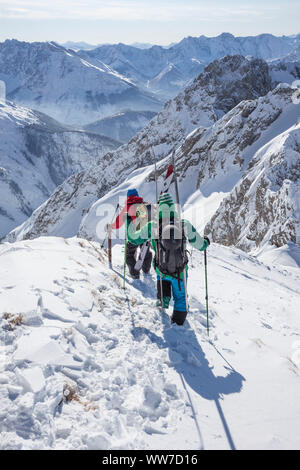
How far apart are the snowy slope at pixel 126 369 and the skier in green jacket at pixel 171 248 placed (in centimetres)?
50

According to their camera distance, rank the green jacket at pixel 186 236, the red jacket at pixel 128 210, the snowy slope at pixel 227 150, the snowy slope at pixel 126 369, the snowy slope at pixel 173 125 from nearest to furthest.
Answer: the snowy slope at pixel 126 369 < the green jacket at pixel 186 236 < the red jacket at pixel 128 210 < the snowy slope at pixel 227 150 < the snowy slope at pixel 173 125

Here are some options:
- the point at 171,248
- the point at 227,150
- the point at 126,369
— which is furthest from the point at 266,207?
the point at 126,369

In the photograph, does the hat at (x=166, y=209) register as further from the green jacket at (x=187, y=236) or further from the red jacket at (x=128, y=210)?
the red jacket at (x=128, y=210)

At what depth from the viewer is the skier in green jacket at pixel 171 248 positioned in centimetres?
671

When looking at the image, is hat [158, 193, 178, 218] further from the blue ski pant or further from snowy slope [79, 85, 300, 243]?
snowy slope [79, 85, 300, 243]

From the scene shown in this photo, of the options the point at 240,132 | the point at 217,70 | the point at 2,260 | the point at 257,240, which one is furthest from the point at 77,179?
the point at 2,260

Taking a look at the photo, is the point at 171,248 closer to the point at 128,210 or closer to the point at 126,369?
the point at 126,369

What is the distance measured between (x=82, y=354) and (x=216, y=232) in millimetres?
33768

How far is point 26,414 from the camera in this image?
376 centimetres

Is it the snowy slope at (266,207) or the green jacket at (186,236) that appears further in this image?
the snowy slope at (266,207)

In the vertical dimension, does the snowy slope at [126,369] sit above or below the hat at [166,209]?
below

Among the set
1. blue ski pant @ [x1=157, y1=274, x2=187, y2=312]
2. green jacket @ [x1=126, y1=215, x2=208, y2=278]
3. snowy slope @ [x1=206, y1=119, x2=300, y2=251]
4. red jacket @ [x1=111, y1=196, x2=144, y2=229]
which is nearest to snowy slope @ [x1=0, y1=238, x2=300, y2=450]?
blue ski pant @ [x1=157, y1=274, x2=187, y2=312]

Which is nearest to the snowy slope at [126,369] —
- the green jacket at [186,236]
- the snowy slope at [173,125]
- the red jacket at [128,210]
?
the green jacket at [186,236]
